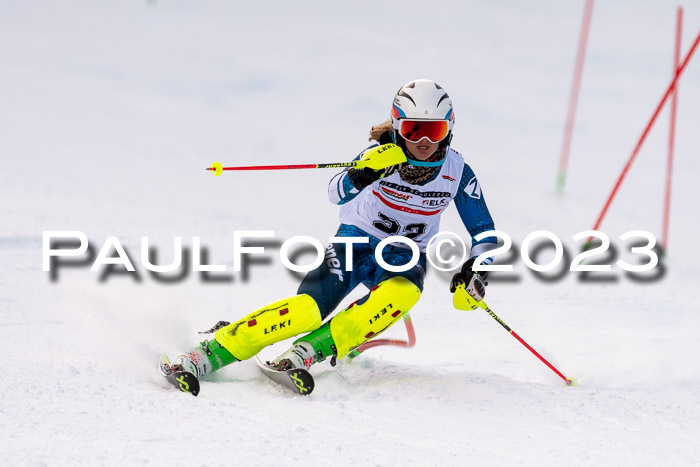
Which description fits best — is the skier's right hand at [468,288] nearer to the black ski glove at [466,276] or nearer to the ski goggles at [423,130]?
the black ski glove at [466,276]

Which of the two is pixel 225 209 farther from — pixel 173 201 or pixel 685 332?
pixel 685 332

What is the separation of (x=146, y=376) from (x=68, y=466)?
950mm

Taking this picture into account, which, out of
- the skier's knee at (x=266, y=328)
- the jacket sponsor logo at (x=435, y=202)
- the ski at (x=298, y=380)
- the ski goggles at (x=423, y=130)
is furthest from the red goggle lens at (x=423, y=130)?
the ski at (x=298, y=380)

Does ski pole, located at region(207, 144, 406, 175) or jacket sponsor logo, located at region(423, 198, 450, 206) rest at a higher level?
ski pole, located at region(207, 144, 406, 175)

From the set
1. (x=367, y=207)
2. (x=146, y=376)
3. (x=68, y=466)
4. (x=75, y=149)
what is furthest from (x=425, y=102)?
(x=75, y=149)

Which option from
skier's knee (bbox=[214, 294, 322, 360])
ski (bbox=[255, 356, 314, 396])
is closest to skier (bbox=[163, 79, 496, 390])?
skier's knee (bbox=[214, 294, 322, 360])

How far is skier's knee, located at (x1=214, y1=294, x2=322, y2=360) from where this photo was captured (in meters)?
3.22

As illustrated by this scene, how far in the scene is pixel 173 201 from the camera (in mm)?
8289

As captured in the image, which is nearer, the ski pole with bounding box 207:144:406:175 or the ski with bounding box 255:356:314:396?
the ski with bounding box 255:356:314:396

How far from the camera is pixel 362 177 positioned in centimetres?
328

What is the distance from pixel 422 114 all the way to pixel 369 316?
0.90 meters

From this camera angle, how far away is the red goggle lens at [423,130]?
3291 millimetres

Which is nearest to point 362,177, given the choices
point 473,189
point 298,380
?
point 473,189

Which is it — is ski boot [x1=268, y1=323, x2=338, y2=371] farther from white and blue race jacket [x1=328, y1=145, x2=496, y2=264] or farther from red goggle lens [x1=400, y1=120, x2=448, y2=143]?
red goggle lens [x1=400, y1=120, x2=448, y2=143]
